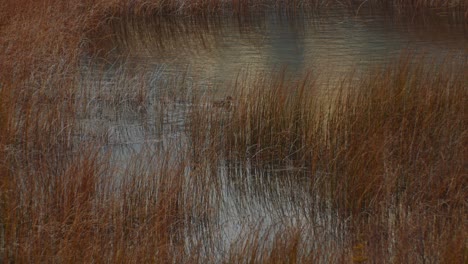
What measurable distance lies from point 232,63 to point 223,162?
147 inches

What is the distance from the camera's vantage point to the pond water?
5.09m

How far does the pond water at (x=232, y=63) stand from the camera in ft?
16.7

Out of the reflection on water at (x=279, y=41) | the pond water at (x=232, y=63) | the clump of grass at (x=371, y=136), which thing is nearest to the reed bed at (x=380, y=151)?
the clump of grass at (x=371, y=136)

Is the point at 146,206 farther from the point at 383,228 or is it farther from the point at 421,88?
the point at 421,88

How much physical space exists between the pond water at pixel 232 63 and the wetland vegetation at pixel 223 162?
28mm

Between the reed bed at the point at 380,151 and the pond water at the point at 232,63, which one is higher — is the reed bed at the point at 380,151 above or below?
above

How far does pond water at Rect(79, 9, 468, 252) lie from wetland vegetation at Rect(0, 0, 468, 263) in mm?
28

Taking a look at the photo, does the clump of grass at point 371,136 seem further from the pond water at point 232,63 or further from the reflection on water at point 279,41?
the reflection on water at point 279,41

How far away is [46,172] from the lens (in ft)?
16.4

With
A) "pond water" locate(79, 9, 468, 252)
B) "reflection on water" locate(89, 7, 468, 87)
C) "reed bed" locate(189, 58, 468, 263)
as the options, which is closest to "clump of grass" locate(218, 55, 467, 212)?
"reed bed" locate(189, 58, 468, 263)

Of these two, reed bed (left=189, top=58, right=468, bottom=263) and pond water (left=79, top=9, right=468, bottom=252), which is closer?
reed bed (left=189, top=58, right=468, bottom=263)

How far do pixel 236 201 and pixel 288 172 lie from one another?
0.55m

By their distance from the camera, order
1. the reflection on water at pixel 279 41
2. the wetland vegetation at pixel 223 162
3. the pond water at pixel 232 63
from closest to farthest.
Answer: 1. the wetland vegetation at pixel 223 162
2. the pond water at pixel 232 63
3. the reflection on water at pixel 279 41

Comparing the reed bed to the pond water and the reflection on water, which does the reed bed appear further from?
the reflection on water
